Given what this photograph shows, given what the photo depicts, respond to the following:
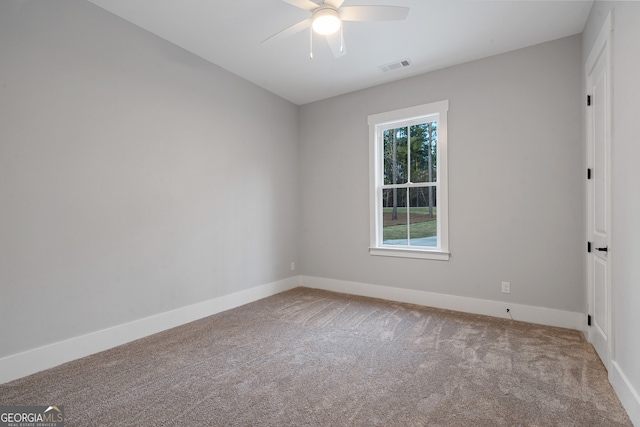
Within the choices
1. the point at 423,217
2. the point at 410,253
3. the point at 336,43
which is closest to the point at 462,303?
the point at 410,253

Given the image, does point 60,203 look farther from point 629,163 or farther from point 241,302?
point 629,163

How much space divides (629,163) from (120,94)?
3800 millimetres

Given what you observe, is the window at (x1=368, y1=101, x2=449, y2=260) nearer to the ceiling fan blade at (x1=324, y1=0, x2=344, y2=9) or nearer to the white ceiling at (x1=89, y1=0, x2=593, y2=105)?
the white ceiling at (x1=89, y1=0, x2=593, y2=105)

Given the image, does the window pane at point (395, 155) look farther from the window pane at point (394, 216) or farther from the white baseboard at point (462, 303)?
the white baseboard at point (462, 303)

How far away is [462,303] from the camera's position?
355 centimetres

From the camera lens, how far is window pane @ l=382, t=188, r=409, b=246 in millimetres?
4082

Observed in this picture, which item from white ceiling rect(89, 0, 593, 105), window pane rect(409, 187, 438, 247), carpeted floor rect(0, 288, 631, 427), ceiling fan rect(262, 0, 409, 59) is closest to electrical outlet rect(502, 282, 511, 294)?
carpeted floor rect(0, 288, 631, 427)

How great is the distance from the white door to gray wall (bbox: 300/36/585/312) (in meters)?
0.31

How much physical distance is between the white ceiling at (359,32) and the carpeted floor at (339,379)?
9.43 ft

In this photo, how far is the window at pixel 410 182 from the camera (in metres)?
3.71

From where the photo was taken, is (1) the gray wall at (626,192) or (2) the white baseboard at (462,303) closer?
(1) the gray wall at (626,192)

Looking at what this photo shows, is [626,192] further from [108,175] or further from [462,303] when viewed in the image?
[108,175]

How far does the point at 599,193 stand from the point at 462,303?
1.73 metres

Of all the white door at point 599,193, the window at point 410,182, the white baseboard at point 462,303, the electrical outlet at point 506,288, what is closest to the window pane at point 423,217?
the window at point 410,182
